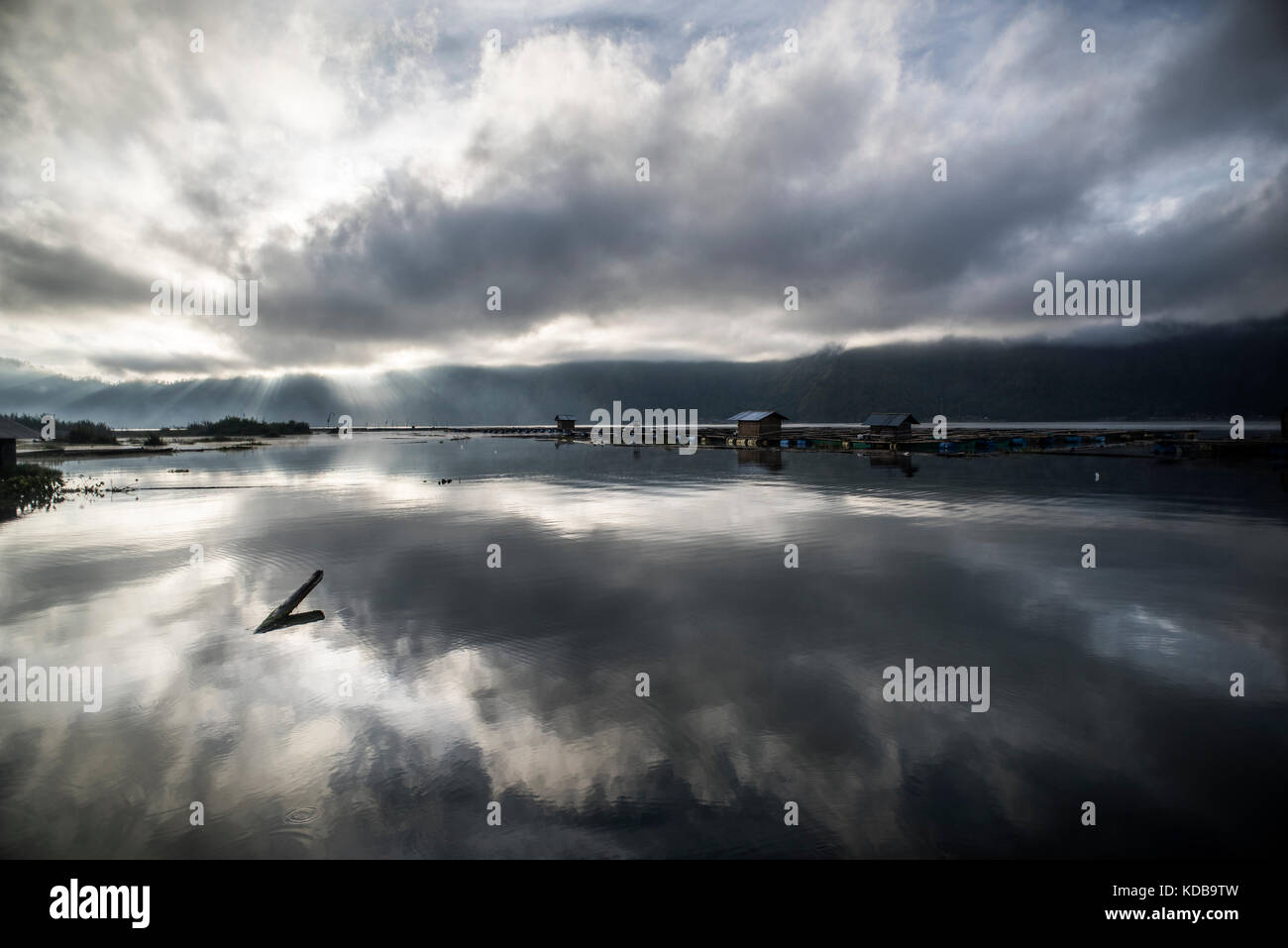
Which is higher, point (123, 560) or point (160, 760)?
point (123, 560)

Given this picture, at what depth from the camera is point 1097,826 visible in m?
8.58

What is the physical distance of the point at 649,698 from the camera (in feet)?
41.2

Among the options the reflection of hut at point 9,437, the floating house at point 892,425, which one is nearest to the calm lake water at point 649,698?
the reflection of hut at point 9,437

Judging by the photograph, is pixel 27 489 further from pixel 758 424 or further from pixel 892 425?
pixel 892 425

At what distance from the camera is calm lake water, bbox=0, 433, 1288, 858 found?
8.59 metres

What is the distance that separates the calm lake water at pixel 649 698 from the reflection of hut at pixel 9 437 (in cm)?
3113

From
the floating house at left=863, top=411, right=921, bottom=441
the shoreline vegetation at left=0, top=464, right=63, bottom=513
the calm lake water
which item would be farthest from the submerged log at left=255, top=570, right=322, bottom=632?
the floating house at left=863, top=411, right=921, bottom=441

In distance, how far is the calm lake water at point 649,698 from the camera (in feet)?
28.2

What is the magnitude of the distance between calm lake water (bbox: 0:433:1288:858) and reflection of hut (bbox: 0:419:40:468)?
102 ft

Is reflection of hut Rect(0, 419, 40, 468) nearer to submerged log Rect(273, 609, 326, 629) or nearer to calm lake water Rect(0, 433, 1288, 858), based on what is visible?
calm lake water Rect(0, 433, 1288, 858)
